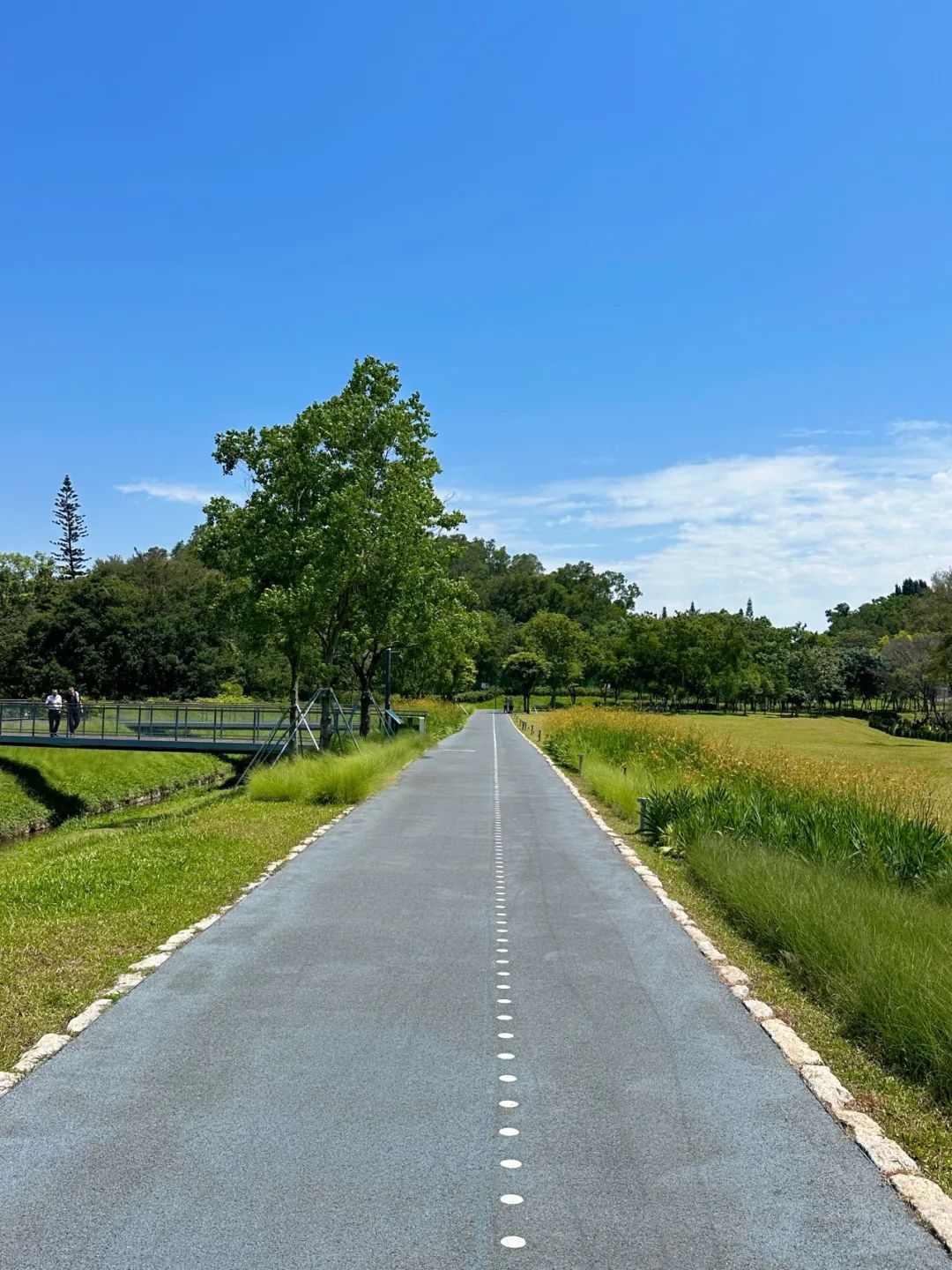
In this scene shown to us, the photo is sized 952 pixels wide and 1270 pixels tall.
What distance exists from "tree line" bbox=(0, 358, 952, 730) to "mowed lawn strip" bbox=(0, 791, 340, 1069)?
10406 mm

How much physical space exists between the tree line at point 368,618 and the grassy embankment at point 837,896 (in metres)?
11.1

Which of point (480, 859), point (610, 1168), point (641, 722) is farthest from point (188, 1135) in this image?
point (641, 722)

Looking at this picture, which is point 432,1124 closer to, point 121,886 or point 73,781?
point 121,886

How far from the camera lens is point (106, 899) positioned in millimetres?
9695

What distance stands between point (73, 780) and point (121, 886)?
81.5 feet

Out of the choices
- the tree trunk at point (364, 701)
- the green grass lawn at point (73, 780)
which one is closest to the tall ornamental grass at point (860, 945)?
the green grass lawn at point (73, 780)

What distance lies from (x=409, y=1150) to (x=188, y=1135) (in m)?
1.00

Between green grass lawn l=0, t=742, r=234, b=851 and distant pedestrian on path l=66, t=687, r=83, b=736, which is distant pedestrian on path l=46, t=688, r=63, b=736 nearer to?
distant pedestrian on path l=66, t=687, r=83, b=736

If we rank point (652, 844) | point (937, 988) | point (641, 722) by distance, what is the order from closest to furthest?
point (937, 988) < point (652, 844) < point (641, 722)

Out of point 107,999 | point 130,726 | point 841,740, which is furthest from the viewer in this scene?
point 841,740

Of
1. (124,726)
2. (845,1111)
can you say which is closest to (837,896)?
(845,1111)

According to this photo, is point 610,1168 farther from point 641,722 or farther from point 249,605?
point 641,722

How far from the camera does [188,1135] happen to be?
4488 mm

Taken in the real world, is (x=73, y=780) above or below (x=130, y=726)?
below
